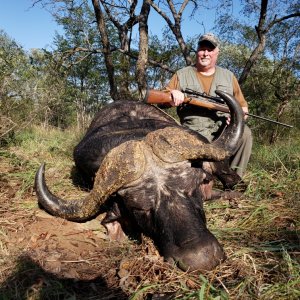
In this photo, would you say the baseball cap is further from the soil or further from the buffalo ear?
the soil

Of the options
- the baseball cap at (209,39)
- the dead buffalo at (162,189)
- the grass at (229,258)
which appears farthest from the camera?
the baseball cap at (209,39)

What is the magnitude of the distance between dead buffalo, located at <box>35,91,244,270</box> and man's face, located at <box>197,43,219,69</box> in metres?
1.66

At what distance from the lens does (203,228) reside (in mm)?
2291

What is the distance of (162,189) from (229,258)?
64 centimetres

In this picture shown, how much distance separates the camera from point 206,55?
458 centimetres

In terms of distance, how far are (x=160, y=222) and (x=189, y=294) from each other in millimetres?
615

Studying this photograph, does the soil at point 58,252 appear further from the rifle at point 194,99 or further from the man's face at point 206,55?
the man's face at point 206,55

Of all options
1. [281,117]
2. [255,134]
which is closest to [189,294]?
[255,134]

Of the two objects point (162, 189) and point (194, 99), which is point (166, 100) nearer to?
point (194, 99)

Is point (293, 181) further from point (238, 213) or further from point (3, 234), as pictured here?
point (3, 234)

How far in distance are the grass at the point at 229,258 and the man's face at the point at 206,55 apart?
152 centimetres

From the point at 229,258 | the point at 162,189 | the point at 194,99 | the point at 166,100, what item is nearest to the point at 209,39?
the point at 194,99

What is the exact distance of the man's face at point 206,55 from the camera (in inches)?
181

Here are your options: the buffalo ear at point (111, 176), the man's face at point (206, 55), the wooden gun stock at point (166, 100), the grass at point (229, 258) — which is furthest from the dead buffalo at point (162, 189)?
the man's face at point (206, 55)
